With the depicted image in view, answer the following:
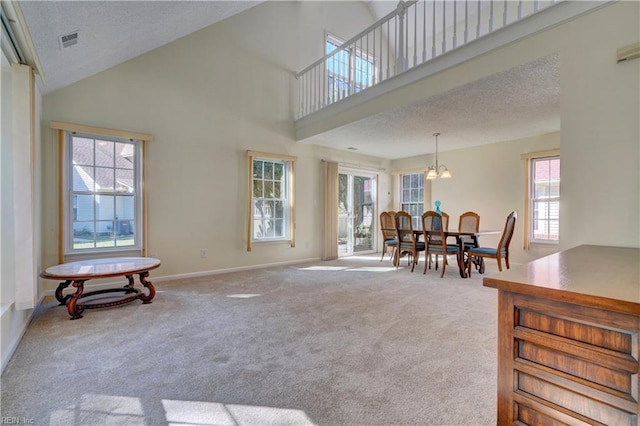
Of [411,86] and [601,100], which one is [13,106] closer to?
[411,86]

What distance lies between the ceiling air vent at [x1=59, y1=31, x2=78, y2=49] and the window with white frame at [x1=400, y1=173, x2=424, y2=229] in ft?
21.0

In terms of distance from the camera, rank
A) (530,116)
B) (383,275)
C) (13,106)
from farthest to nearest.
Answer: (383,275) → (530,116) → (13,106)

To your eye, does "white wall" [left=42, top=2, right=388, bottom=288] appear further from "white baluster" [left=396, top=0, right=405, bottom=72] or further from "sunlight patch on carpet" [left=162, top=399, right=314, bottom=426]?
"sunlight patch on carpet" [left=162, top=399, right=314, bottom=426]

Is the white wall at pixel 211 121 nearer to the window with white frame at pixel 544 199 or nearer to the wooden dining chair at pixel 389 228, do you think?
the wooden dining chair at pixel 389 228

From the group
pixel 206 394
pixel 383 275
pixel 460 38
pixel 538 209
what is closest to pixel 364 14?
pixel 460 38

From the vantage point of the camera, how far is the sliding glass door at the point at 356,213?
6715 millimetres

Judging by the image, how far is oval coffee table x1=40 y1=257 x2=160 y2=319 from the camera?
2746mm

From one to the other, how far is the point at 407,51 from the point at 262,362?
3.88 meters

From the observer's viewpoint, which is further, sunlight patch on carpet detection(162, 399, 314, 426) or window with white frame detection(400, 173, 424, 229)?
window with white frame detection(400, 173, 424, 229)

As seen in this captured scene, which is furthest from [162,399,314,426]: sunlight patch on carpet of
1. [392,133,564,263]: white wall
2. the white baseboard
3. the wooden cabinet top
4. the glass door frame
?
[392,133,564,263]: white wall

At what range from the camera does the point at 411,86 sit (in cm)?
370

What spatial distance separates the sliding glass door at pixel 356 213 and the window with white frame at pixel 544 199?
318 cm

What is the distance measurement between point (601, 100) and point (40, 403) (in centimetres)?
412

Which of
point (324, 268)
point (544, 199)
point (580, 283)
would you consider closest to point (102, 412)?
point (580, 283)
